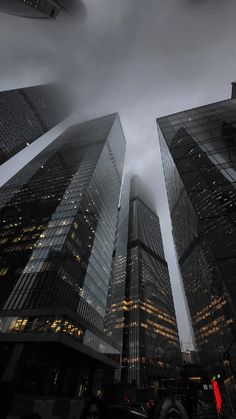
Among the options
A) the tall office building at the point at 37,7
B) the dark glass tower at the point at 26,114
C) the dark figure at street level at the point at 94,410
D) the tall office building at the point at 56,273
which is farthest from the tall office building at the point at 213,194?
the dark glass tower at the point at 26,114

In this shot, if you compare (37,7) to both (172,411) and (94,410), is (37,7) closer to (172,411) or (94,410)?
(94,410)

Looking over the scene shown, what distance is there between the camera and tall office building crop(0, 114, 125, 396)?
33.7 m

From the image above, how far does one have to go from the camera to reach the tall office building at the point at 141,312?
92500 mm

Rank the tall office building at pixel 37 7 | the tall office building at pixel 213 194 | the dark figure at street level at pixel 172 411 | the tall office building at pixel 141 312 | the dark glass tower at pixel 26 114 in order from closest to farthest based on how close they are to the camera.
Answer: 1. the dark figure at street level at pixel 172 411
2. the tall office building at pixel 213 194
3. the tall office building at pixel 37 7
4. the tall office building at pixel 141 312
5. the dark glass tower at pixel 26 114

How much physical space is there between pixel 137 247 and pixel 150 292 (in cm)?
3076

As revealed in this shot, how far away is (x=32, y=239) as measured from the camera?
60969 millimetres

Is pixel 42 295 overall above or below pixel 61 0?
below

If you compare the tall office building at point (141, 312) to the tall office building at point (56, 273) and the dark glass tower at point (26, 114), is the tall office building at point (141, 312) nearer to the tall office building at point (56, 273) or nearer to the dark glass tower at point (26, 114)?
the tall office building at point (56, 273)

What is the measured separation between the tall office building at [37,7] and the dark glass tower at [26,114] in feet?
108

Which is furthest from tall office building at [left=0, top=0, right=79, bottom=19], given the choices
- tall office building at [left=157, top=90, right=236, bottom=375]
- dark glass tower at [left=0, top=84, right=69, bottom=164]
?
tall office building at [left=157, top=90, right=236, bottom=375]

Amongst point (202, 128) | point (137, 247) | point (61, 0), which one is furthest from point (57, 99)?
point (202, 128)

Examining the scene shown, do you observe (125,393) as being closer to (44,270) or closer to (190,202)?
(44,270)

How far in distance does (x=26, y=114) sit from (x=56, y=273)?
314ft

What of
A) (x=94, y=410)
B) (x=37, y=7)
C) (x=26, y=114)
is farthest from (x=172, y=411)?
(x=26, y=114)
